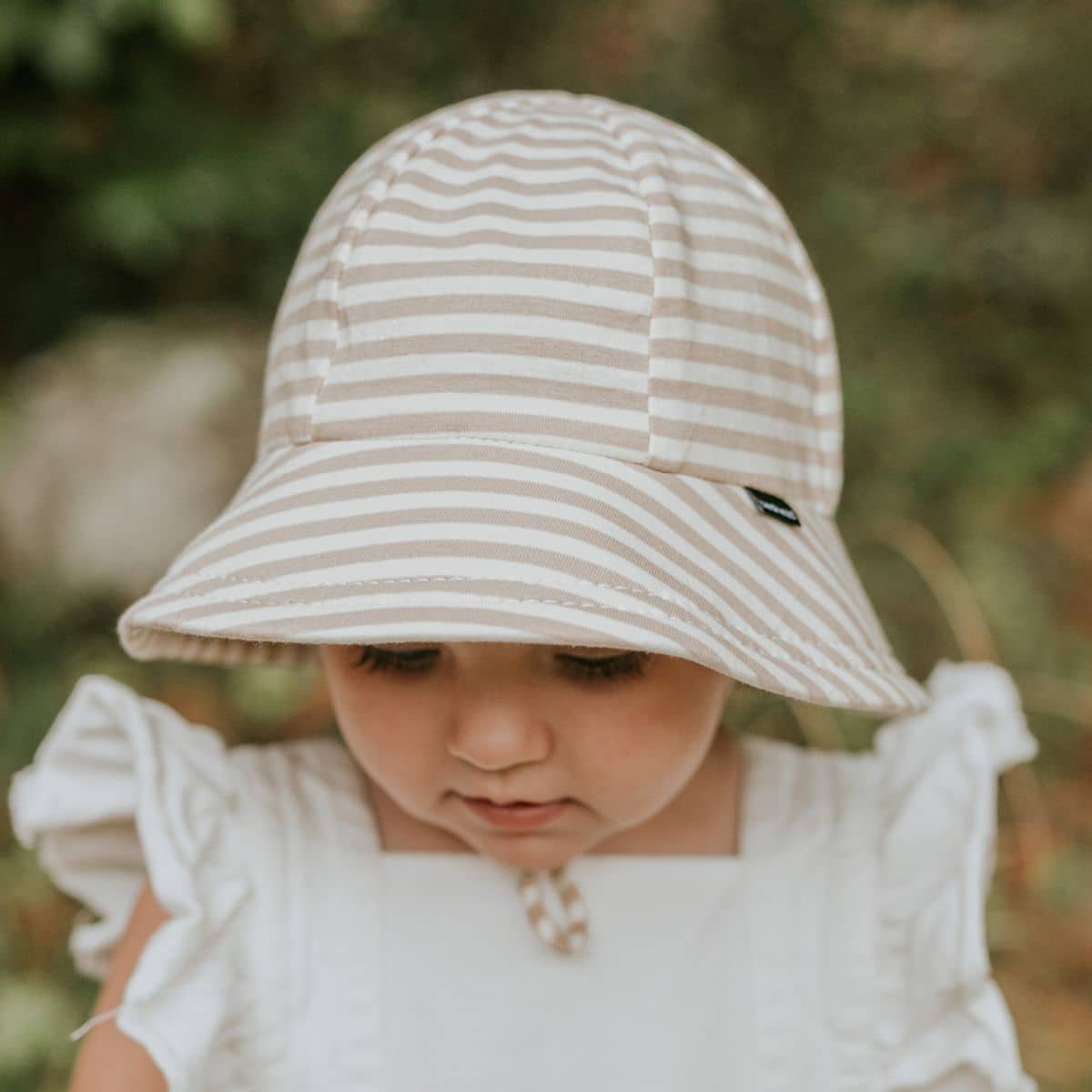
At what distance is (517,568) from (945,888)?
484 mm

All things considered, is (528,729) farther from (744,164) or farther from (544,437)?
(744,164)

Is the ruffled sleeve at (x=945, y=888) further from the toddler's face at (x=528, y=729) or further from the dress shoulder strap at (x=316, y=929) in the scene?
the dress shoulder strap at (x=316, y=929)

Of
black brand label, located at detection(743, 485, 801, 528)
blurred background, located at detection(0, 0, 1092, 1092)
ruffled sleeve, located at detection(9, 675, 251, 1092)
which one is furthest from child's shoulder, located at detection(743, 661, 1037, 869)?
blurred background, located at detection(0, 0, 1092, 1092)

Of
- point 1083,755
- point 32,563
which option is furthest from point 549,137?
point 32,563

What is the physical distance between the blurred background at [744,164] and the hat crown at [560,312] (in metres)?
1.04

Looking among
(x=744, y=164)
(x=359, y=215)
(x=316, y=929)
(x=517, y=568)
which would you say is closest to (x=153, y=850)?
(x=316, y=929)

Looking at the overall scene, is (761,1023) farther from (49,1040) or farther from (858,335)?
(858,335)

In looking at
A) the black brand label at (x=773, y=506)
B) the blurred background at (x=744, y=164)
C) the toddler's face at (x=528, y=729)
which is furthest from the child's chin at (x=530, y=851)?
the blurred background at (x=744, y=164)

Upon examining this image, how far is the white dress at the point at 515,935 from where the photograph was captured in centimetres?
99

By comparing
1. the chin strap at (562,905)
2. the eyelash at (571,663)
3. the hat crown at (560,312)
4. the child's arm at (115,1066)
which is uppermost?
the hat crown at (560,312)

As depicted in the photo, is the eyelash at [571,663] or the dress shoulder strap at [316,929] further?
the dress shoulder strap at [316,929]

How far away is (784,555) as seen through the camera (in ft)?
2.99

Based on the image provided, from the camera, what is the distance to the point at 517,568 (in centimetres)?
79

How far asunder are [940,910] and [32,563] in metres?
2.01
